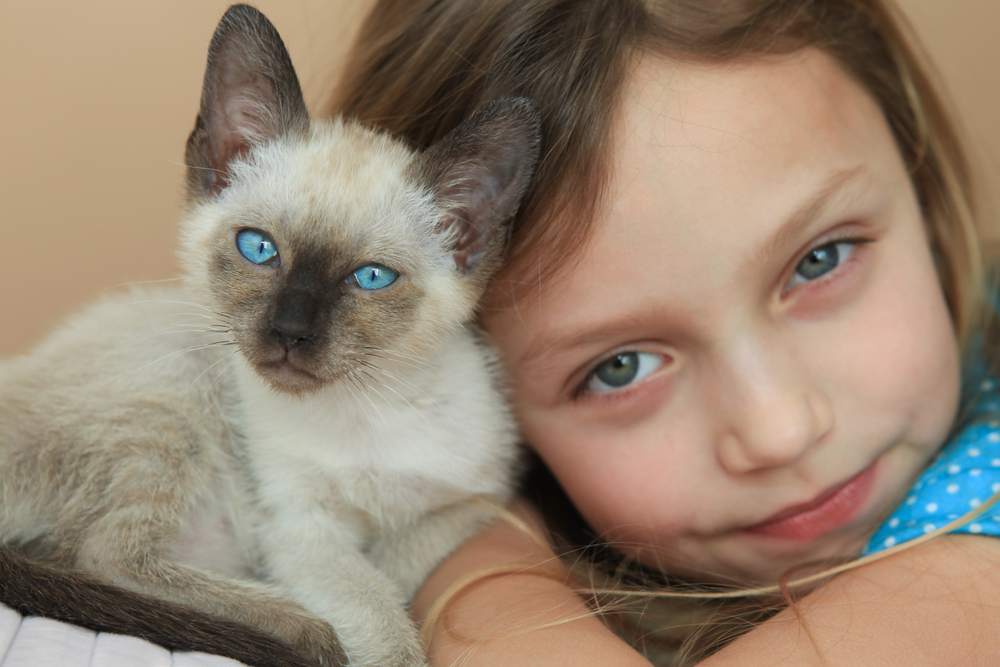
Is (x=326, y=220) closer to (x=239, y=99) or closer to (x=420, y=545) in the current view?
(x=239, y=99)

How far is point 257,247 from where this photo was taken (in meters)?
0.96

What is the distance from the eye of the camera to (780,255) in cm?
100

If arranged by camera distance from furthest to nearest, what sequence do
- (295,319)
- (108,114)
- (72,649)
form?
1. (108,114)
2. (295,319)
3. (72,649)

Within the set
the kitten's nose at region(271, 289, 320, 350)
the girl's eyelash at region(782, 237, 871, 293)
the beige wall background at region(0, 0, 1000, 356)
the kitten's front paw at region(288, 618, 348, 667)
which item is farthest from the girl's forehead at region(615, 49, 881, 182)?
the beige wall background at region(0, 0, 1000, 356)

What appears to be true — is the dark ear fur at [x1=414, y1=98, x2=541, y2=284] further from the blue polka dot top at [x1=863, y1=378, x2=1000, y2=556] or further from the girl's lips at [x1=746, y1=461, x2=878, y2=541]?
the blue polka dot top at [x1=863, y1=378, x2=1000, y2=556]

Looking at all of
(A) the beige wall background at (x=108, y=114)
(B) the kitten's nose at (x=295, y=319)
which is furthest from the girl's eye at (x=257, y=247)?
(A) the beige wall background at (x=108, y=114)

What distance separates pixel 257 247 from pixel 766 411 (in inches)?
27.6

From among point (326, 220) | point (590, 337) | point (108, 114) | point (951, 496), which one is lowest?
point (108, 114)

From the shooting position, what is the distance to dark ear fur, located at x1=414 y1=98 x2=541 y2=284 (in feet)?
2.92

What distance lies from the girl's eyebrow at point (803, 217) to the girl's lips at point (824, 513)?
1.22 feet

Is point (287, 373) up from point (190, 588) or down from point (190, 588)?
up

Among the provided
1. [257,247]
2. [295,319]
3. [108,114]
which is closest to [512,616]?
[295,319]

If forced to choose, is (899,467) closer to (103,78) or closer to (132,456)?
(132,456)

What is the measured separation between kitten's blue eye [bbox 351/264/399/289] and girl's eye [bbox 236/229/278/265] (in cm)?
11
